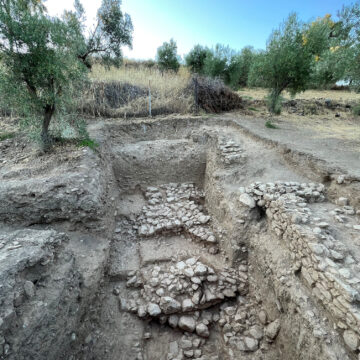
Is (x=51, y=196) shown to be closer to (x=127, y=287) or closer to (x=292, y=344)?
(x=127, y=287)

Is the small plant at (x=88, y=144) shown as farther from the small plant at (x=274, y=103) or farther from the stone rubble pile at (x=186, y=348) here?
the small plant at (x=274, y=103)

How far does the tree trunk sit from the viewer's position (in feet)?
19.1

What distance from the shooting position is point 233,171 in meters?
6.16

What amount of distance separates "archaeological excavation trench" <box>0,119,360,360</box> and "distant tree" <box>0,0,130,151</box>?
1570 mm

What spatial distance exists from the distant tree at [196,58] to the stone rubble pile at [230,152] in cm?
1512

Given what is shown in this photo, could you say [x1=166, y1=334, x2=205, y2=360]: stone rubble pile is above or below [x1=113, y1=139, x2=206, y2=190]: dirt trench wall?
below

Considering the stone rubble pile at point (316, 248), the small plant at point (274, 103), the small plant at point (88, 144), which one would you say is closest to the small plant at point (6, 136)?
the small plant at point (88, 144)

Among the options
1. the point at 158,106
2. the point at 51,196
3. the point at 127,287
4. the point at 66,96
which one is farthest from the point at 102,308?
the point at 158,106

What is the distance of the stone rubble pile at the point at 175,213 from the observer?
5.69 metres

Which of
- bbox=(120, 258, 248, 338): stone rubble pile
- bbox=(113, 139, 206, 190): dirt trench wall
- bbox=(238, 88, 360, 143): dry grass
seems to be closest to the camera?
bbox=(120, 258, 248, 338): stone rubble pile

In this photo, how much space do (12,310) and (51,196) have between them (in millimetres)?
2650

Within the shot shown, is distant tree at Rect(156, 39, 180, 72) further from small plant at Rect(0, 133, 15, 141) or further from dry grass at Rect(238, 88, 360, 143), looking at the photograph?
small plant at Rect(0, 133, 15, 141)

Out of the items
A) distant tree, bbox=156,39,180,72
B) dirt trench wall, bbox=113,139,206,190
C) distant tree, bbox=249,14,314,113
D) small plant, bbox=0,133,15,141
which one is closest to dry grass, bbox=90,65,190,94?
distant tree, bbox=249,14,314,113

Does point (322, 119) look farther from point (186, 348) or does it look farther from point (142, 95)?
point (186, 348)
